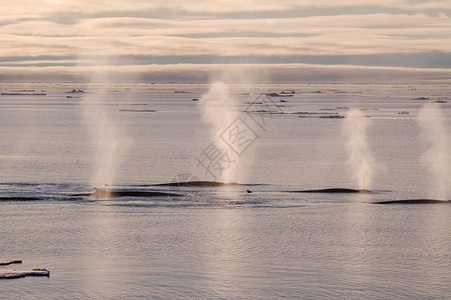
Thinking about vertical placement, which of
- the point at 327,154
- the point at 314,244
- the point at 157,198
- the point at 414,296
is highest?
the point at 327,154

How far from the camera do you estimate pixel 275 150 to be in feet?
331

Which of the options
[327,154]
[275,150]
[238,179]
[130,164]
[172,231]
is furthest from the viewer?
[275,150]

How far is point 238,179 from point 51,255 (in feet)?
111

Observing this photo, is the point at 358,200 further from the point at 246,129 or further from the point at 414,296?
the point at 246,129

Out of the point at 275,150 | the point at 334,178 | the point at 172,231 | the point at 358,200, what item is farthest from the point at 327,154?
the point at 172,231

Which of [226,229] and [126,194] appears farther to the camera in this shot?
[126,194]

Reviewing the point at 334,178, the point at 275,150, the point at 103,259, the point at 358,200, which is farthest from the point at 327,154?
the point at 103,259

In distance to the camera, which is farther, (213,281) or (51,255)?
(51,255)

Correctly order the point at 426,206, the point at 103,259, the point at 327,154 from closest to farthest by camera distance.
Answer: the point at 103,259, the point at 426,206, the point at 327,154

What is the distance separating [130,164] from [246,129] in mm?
74513

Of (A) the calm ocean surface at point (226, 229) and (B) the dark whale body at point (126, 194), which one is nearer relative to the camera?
(A) the calm ocean surface at point (226, 229)

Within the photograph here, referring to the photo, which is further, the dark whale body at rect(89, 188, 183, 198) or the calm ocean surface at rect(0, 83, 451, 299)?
the dark whale body at rect(89, 188, 183, 198)

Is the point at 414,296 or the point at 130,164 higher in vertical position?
the point at 130,164

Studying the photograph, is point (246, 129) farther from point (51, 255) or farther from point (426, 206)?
point (51, 255)
